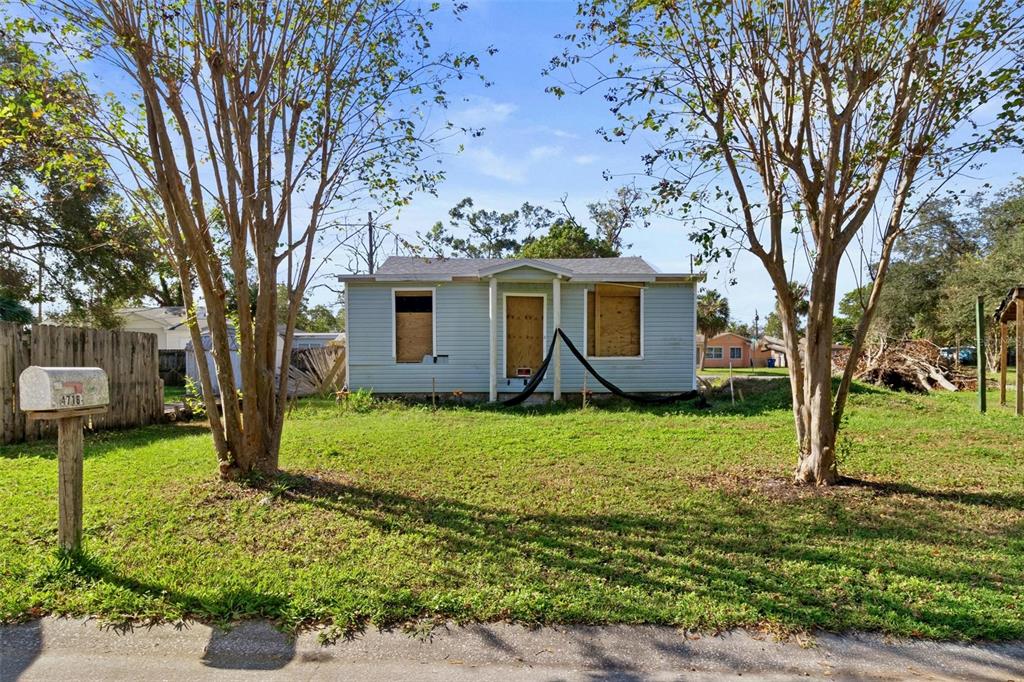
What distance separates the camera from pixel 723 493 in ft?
15.9

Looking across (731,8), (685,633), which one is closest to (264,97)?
(731,8)

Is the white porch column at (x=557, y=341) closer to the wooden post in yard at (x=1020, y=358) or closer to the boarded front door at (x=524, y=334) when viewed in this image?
the boarded front door at (x=524, y=334)

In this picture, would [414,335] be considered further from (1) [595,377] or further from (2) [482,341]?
(1) [595,377]

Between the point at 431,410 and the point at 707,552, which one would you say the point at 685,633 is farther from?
the point at 431,410

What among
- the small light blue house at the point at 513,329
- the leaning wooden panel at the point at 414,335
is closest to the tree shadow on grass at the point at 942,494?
the small light blue house at the point at 513,329

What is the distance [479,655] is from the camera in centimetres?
253

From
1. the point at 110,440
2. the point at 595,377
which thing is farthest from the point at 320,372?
the point at 595,377

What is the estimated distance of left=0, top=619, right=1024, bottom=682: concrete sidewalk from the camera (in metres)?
2.41

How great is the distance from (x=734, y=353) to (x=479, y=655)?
163 feet

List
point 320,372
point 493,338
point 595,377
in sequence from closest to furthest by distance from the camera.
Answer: point 595,377 < point 493,338 < point 320,372

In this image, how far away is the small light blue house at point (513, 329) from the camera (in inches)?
472

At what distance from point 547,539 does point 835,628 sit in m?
1.70

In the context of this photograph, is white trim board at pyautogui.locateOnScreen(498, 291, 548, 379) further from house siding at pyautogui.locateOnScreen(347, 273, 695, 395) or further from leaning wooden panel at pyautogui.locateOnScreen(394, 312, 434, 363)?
leaning wooden panel at pyautogui.locateOnScreen(394, 312, 434, 363)

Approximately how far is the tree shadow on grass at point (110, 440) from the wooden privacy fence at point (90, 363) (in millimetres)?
236
